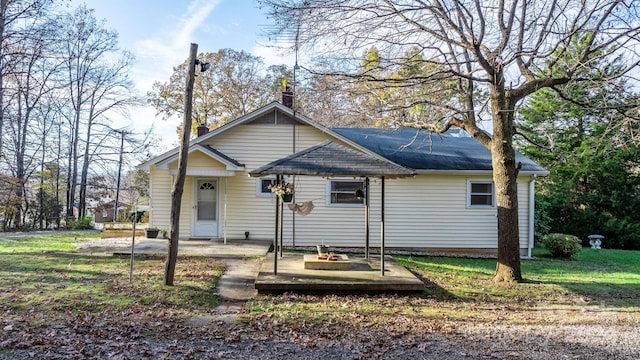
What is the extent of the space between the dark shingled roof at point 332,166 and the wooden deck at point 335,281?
6.33 ft

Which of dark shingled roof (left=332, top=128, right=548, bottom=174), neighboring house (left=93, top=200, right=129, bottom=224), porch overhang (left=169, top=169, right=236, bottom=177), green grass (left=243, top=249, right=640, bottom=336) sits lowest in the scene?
green grass (left=243, top=249, right=640, bottom=336)

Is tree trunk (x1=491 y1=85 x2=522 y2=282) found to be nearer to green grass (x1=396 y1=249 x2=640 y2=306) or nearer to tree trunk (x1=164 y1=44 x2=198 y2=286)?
green grass (x1=396 y1=249 x2=640 y2=306)

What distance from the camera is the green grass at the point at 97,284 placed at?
6.18 metres

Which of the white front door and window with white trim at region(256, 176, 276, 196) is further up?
window with white trim at region(256, 176, 276, 196)

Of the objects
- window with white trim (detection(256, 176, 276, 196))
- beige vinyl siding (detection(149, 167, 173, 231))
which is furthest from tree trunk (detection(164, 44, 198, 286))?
beige vinyl siding (detection(149, 167, 173, 231))

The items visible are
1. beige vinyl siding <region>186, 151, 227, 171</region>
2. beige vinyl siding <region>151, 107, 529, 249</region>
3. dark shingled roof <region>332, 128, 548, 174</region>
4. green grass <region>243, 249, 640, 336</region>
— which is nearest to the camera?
green grass <region>243, 249, 640, 336</region>

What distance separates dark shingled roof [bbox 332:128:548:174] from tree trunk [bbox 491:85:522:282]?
343 centimetres

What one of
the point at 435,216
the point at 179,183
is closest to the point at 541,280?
the point at 435,216

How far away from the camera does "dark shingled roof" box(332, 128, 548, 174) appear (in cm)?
1317

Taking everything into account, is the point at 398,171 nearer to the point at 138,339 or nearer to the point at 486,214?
the point at 138,339

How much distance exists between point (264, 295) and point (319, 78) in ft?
15.2

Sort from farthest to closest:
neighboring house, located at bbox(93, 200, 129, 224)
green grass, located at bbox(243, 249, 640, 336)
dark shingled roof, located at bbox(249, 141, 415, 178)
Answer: neighboring house, located at bbox(93, 200, 129, 224) < dark shingled roof, located at bbox(249, 141, 415, 178) < green grass, located at bbox(243, 249, 640, 336)

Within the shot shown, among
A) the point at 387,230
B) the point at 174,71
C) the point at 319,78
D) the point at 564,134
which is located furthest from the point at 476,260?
the point at 174,71

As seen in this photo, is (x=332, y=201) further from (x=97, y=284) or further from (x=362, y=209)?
(x=97, y=284)
